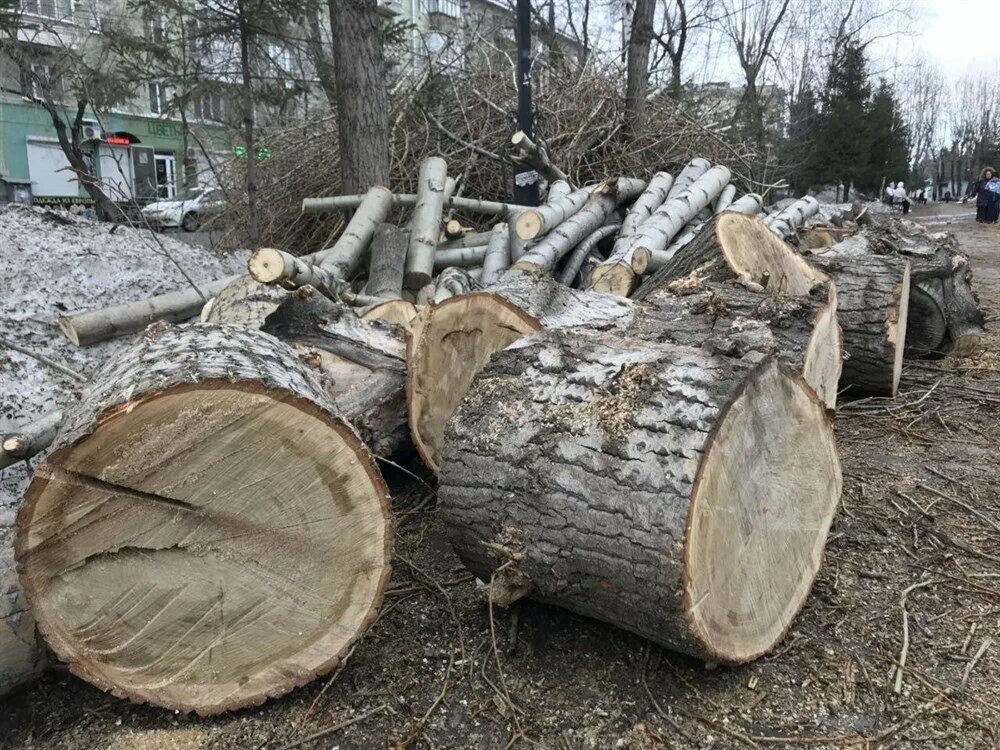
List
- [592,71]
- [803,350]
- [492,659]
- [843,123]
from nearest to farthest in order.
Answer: [492,659] < [803,350] < [592,71] < [843,123]

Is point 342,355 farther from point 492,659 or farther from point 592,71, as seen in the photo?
point 592,71

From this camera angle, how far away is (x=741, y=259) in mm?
4031

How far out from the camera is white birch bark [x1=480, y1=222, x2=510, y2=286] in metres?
6.25

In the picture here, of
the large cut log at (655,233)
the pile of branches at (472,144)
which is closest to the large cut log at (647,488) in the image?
the large cut log at (655,233)

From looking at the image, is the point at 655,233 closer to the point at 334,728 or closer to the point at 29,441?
the point at 29,441

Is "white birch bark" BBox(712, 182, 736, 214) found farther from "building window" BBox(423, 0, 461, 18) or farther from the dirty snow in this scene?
"building window" BBox(423, 0, 461, 18)

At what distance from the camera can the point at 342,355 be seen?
362 centimetres

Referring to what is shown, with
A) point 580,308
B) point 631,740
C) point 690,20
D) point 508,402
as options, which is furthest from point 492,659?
point 690,20

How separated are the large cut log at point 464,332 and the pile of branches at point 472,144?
4.94 m

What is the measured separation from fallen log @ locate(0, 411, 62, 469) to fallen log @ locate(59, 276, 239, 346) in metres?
1.50

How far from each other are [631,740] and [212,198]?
959 centimetres

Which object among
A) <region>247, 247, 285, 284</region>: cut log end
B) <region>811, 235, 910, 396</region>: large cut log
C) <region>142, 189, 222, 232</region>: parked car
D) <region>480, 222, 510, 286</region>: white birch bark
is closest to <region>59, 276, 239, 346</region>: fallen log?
<region>247, 247, 285, 284</region>: cut log end

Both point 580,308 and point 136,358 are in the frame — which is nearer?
point 136,358

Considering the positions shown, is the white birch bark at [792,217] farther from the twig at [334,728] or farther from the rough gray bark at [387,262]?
the twig at [334,728]
